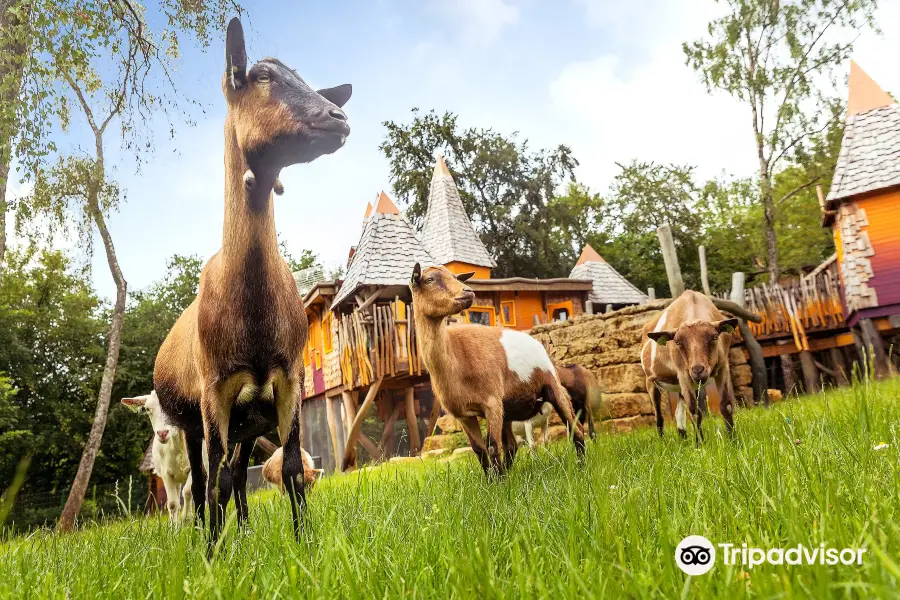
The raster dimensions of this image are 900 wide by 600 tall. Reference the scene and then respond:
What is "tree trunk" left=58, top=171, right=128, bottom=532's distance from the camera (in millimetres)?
18225

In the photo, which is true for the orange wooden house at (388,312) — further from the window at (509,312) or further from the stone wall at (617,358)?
the stone wall at (617,358)

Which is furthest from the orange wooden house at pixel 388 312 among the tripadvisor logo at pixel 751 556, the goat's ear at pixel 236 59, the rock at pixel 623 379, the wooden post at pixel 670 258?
the tripadvisor logo at pixel 751 556

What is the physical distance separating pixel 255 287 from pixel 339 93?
146 centimetres

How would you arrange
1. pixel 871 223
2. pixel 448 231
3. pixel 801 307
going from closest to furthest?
pixel 871 223
pixel 801 307
pixel 448 231

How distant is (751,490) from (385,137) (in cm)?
3937

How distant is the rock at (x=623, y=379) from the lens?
13.2 meters

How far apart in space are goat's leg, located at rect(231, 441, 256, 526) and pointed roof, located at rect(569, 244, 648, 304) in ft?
81.5

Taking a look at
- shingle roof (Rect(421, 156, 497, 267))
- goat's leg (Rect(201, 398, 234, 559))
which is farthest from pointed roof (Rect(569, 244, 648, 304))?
goat's leg (Rect(201, 398, 234, 559))

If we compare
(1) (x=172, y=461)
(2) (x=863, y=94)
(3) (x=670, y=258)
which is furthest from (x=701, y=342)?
(2) (x=863, y=94)

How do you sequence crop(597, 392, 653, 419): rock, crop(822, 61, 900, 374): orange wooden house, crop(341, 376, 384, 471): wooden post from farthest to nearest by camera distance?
crop(341, 376, 384, 471): wooden post → crop(822, 61, 900, 374): orange wooden house → crop(597, 392, 653, 419): rock

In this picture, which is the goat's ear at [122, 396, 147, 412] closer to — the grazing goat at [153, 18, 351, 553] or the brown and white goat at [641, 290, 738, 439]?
the grazing goat at [153, 18, 351, 553]

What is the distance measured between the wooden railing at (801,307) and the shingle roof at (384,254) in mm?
11263

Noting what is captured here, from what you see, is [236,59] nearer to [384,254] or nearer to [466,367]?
[466,367]

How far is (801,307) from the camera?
19891mm
